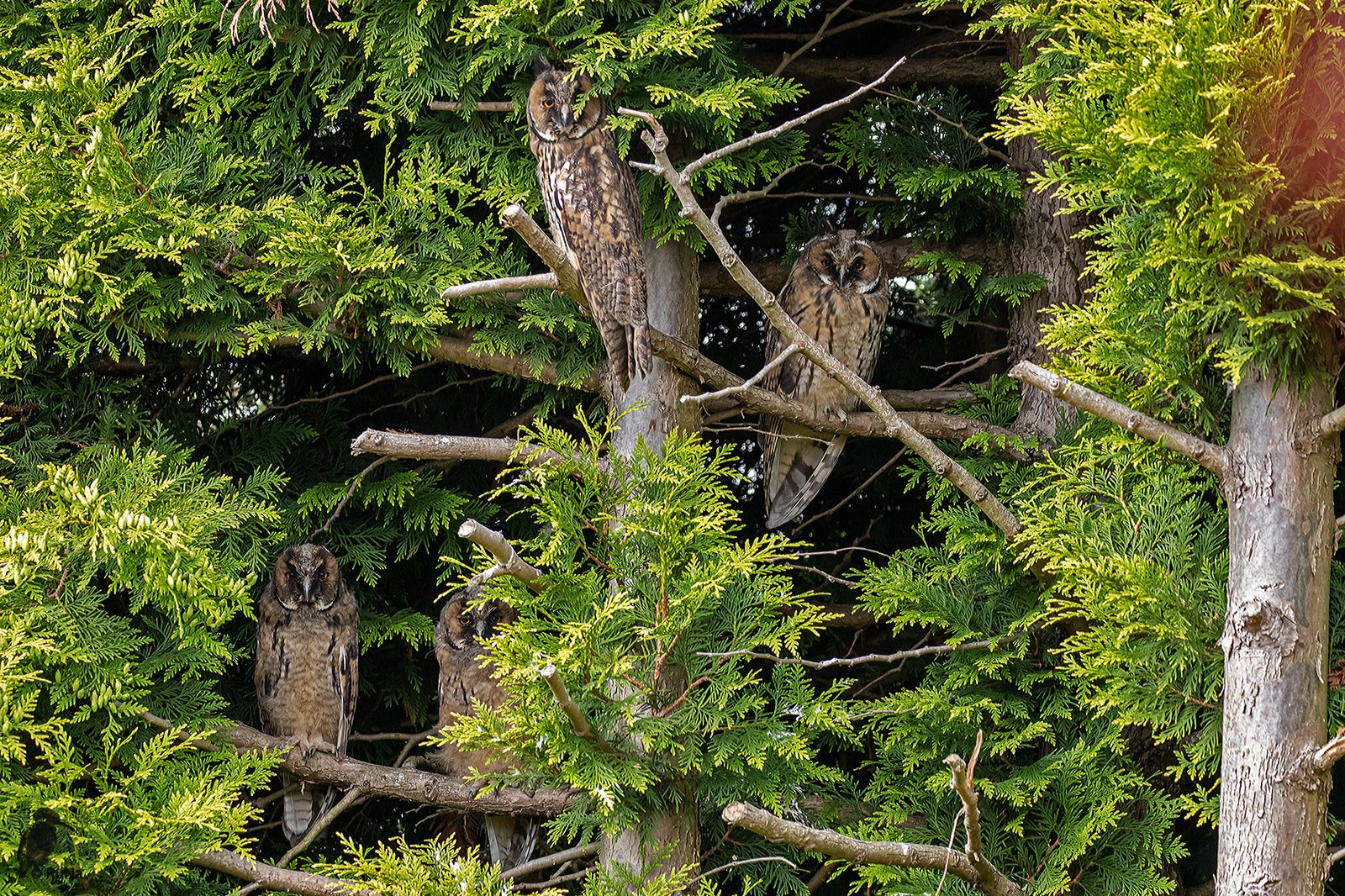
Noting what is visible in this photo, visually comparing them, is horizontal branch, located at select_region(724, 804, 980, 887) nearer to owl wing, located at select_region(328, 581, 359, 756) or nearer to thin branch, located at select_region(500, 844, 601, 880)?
thin branch, located at select_region(500, 844, 601, 880)

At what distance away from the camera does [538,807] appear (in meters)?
3.47

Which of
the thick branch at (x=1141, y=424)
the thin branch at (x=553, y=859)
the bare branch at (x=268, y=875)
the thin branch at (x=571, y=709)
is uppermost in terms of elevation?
the thick branch at (x=1141, y=424)

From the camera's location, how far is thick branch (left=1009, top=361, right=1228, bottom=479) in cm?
218

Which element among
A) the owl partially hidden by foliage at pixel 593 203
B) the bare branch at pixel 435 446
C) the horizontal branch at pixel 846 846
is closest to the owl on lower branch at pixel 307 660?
the bare branch at pixel 435 446

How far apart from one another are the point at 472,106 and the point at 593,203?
47cm

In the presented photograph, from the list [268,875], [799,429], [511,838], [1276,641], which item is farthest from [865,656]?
[511,838]

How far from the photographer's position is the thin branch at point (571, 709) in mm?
2170

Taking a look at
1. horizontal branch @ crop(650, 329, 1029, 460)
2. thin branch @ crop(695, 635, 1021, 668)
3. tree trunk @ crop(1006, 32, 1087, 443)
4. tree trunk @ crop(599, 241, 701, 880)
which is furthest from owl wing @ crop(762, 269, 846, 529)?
thin branch @ crop(695, 635, 1021, 668)

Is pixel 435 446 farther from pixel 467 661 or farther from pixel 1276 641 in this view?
pixel 1276 641

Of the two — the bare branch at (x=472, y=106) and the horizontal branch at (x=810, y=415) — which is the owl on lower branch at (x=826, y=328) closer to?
the horizontal branch at (x=810, y=415)

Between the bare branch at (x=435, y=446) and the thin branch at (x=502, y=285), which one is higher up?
the thin branch at (x=502, y=285)

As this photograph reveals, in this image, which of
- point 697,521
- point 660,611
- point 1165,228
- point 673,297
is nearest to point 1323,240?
point 1165,228

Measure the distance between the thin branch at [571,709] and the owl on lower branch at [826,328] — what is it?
1.52 m

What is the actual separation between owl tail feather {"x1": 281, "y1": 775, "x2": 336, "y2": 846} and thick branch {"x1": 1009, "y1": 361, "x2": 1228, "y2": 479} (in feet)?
8.89
